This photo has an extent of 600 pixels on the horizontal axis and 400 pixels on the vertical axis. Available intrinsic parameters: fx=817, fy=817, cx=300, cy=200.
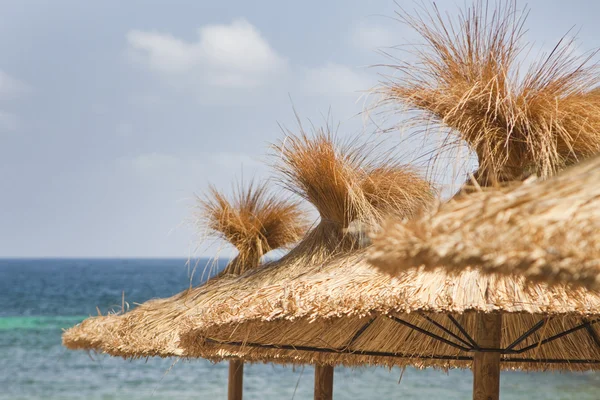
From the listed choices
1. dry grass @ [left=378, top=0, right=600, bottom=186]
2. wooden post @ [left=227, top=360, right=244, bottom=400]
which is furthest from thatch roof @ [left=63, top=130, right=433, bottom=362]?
wooden post @ [left=227, top=360, right=244, bottom=400]

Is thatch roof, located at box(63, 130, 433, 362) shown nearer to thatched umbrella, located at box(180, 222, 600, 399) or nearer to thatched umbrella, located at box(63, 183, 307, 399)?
thatched umbrella, located at box(63, 183, 307, 399)

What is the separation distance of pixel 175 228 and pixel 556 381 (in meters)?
15.5

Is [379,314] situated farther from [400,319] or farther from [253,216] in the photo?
[253,216]

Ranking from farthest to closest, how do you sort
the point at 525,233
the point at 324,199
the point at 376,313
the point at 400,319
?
the point at 324,199 < the point at 400,319 < the point at 376,313 < the point at 525,233

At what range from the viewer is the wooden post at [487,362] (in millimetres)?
3225

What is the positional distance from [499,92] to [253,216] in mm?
3049

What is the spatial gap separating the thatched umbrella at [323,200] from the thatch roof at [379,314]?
164 millimetres

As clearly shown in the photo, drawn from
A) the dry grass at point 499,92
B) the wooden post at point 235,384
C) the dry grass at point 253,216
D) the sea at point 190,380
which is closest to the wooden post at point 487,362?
the dry grass at point 499,92

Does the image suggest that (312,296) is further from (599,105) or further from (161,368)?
(161,368)

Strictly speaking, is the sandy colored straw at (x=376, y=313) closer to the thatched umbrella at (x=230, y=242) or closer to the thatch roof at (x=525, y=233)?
the thatch roof at (x=525, y=233)

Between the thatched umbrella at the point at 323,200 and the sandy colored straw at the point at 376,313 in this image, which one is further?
the thatched umbrella at the point at 323,200

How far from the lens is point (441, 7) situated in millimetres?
3475

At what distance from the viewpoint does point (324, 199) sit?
459 cm

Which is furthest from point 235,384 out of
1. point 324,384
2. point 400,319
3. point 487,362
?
point 487,362
